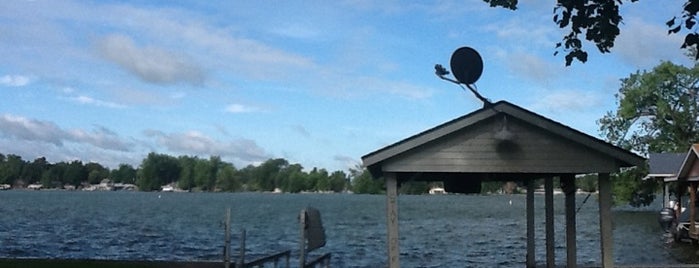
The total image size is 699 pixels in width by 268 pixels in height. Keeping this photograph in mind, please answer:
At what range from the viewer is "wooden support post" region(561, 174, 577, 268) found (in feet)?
A: 47.3

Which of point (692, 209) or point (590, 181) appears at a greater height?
point (590, 181)

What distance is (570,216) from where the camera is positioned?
48.6 feet

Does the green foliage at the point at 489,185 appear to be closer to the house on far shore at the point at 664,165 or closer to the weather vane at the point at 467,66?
the weather vane at the point at 467,66

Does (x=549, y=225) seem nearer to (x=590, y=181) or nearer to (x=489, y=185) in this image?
(x=590, y=181)

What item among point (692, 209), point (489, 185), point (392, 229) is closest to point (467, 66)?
point (392, 229)

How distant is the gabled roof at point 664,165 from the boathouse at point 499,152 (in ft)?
100

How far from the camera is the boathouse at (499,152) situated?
40.5ft

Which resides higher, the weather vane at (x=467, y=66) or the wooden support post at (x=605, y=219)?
the weather vane at (x=467, y=66)

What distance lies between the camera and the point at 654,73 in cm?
5922

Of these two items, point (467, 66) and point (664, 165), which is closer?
point (467, 66)

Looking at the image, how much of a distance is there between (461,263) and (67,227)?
1168 inches

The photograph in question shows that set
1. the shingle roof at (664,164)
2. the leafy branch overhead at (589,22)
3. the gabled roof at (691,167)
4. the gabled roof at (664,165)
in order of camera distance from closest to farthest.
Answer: the leafy branch overhead at (589,22) < the gabled roof at (691,167) < the gabled roof at (664,165) < the shingle roof at (664,164)

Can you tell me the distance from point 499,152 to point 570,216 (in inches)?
124

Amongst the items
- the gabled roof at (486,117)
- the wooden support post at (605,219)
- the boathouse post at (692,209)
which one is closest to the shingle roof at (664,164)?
the boathouse post at (692,209)
